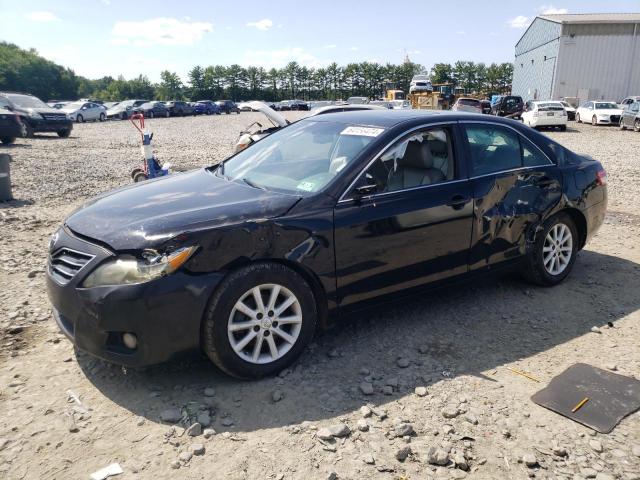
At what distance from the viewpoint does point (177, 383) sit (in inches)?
135

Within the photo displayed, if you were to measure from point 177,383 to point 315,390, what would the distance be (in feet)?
2.96

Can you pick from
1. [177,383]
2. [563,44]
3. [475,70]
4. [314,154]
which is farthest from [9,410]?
[475,70]

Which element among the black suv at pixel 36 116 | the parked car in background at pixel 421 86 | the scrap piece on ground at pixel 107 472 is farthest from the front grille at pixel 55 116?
the parked car in background at pixel 421 86

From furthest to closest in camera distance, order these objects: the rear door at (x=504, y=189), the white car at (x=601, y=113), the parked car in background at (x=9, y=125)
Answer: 1. the white car at (x=601, y=113)
2. the parked car in background at (x=9, y=125)
3. the rear door at (x=504, y=189)

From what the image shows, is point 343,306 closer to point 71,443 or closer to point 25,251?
point 71,443

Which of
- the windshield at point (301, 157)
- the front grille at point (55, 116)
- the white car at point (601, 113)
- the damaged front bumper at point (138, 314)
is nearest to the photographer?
the damaged front bumper at point (138, 314)

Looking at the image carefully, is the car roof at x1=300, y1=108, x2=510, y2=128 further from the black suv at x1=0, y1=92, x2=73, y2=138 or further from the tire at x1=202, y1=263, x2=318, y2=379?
the black suv at x1=0, y1=92, x2=73, y2=138

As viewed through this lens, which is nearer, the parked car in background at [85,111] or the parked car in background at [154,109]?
the parked car in background at [85,111]

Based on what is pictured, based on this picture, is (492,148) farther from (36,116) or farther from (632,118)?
(632,118)

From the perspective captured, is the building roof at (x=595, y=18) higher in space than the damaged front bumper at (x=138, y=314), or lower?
higher

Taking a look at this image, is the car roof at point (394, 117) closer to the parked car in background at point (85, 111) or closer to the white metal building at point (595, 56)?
the parked car in background at point (85, 111)

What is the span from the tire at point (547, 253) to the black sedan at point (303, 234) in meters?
0.02

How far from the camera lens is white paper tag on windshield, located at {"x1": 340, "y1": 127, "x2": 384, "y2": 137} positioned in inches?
158

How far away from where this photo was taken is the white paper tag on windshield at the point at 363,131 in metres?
4.02
